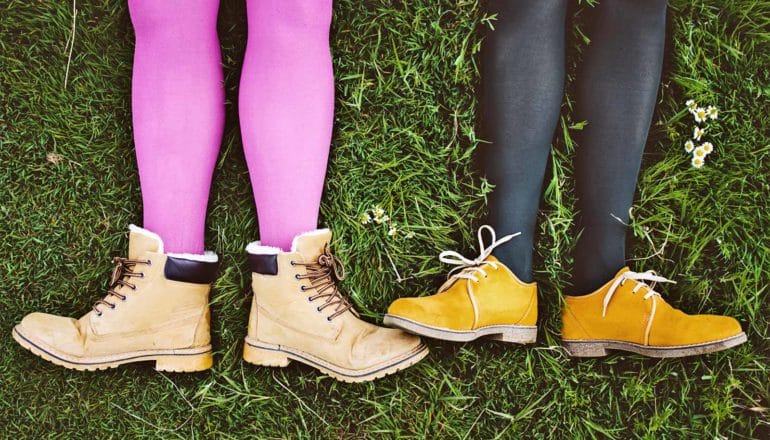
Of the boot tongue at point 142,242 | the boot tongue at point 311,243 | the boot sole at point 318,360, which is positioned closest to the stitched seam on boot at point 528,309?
the boot sole at point 318,360

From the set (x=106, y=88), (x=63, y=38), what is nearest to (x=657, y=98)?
(x=106, y=88)

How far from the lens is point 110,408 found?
1659 millimetres

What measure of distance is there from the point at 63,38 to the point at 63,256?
0.64 metres

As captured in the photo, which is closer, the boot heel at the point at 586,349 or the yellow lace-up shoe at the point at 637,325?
the yellow lace-up shoe at the point at 637,325

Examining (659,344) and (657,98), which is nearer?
(659,344)

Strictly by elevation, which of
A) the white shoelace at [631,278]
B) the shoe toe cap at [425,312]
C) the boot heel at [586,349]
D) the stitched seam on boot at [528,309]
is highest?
the white shoelace at [631,278]

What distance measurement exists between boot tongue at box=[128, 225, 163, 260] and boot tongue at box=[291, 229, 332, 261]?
0.36 m

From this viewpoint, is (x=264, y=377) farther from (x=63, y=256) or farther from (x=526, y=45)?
(x=526, y=45)

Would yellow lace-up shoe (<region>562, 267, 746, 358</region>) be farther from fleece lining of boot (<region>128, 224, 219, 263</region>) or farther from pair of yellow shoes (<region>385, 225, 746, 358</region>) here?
fleece lining of boot (<region>128, 224, 219, 263</region>)

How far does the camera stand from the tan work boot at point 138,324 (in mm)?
1539

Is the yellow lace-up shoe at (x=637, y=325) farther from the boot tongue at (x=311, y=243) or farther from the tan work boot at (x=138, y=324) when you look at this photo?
the tan work boot at (x=138, y=324)

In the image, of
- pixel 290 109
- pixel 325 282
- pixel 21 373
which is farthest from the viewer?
pixel 21 373

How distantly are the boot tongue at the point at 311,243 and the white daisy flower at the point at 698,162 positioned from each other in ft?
3.38

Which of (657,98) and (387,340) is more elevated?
(657,98)
